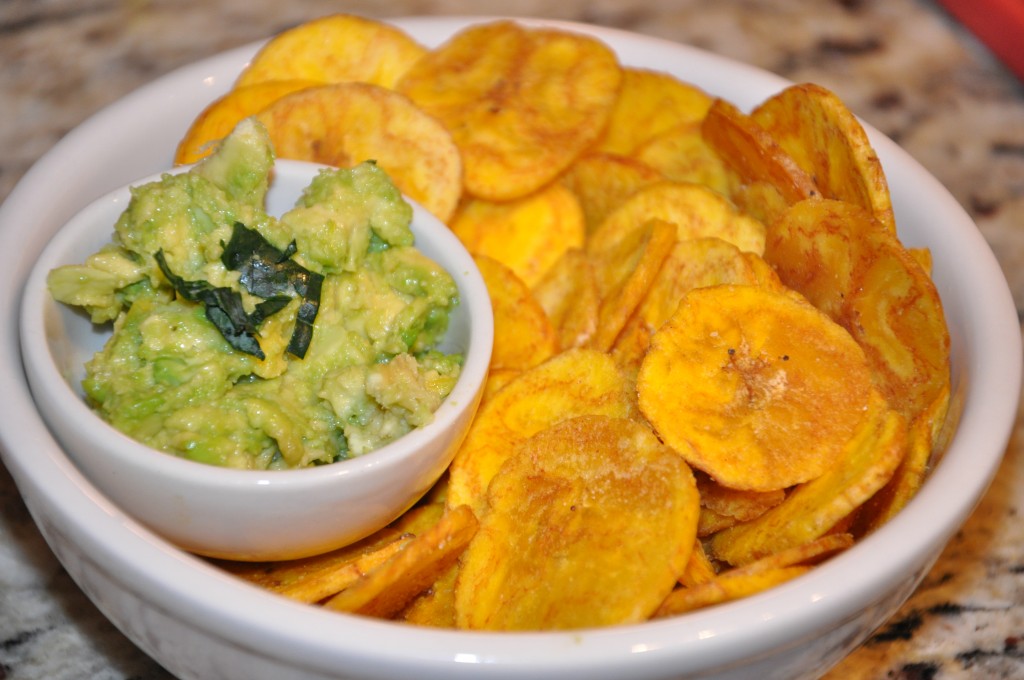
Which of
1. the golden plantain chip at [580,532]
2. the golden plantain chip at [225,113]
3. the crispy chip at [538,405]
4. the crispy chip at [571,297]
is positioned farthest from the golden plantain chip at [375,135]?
the golden plantain chip at [580,532]

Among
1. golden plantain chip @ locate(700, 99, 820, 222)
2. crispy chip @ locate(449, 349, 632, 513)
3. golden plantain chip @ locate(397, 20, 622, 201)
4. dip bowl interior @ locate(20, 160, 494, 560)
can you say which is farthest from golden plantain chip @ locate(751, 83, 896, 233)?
dip bowl interior @ locate(20, 160, 494, 560)

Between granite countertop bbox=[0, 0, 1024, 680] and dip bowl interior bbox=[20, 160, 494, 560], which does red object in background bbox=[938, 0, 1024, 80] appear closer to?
granite countertop bbox=[0, 0, 1024, 680]

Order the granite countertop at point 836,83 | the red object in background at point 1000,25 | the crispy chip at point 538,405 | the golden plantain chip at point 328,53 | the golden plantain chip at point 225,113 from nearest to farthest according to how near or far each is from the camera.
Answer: the crispy chip at point 538,405
the granite countertop at point 836,83
the golden plantain chip at point 225,113
the golden plantain chip at point 328,53
the red object in background at point 1000,25

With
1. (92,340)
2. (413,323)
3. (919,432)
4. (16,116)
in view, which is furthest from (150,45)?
(919,432)

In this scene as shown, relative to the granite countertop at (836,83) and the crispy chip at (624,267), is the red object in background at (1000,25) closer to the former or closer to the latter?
the granite countertop at (836,83)

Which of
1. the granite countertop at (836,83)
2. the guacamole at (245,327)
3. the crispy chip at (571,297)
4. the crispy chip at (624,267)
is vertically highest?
the guacamole at (245,327)

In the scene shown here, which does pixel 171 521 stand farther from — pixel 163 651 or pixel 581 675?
pixel 581 675


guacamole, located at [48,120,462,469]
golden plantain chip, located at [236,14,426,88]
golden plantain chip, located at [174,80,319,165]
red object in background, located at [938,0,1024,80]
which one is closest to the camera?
guacamole, located at [48,120,462,469]
